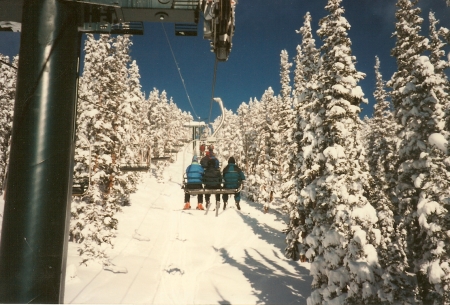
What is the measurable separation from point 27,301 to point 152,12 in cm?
394

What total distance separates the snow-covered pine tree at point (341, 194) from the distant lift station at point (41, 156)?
1324cm

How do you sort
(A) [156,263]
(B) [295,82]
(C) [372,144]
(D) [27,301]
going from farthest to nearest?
1. (C) [372,144]
2. (B) [295,82]
3. (A) [156,263]
4. (D) [27,301]

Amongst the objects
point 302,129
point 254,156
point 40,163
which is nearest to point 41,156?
point 40,163

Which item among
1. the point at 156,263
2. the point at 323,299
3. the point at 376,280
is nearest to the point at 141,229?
the point at 156,263

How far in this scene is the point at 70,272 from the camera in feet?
57.8

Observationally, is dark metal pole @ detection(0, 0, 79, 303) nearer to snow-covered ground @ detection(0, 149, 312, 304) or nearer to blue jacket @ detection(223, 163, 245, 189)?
blue jacket @ detection(223, 163, 245, 189)

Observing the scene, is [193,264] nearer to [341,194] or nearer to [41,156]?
[341,194]

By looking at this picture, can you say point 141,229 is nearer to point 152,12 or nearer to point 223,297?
point 223,297

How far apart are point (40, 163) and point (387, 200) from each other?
2479cm

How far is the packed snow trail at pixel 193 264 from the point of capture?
1869cm

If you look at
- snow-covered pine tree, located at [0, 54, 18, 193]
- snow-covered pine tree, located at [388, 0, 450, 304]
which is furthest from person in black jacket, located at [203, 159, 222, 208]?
snow-covered pine tree, located at [0, 54, 18, 193]

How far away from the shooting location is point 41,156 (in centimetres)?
310

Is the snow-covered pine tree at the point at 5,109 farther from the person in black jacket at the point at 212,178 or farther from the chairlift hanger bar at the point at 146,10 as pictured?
the chairlift hanger bar at the point at 146,10

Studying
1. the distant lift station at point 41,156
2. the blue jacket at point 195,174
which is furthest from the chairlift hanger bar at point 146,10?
the blue jacket at point 195,174
